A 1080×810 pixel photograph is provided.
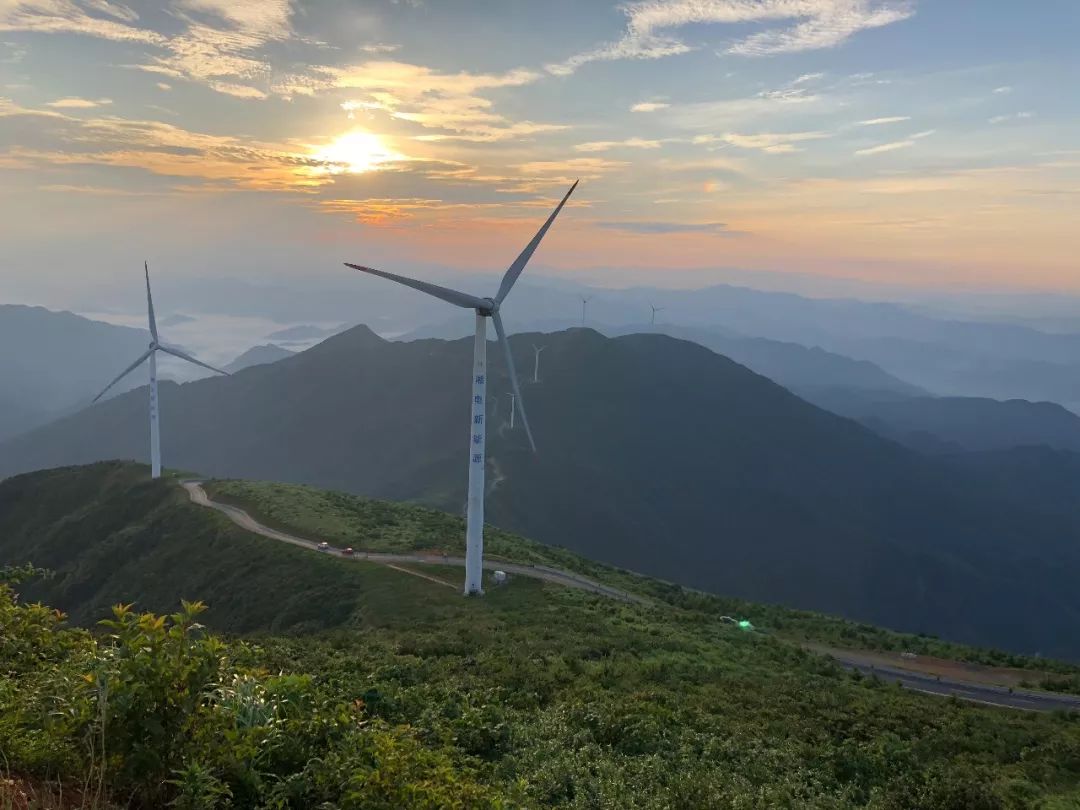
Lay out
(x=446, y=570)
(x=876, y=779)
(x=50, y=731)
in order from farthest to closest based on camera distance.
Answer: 1. (x=446, y=570)
2. (x=876, y=779)
3. (x=50, y=731)

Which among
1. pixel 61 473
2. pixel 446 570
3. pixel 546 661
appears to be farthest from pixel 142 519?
pixel 546 661

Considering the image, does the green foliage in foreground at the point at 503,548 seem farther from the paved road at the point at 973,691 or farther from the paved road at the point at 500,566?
the paved road at the point at 973,691

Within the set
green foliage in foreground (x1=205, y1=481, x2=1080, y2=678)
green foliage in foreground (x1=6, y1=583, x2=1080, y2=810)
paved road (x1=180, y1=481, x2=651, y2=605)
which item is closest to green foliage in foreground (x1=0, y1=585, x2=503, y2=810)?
green foliage in foreground (x1=6, y1=583, x2=1080, y2=810)

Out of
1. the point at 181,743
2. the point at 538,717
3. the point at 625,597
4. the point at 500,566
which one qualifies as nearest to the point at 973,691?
the point at 625,597

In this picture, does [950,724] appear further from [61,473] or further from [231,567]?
[61,473]

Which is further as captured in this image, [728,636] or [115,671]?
[728,636]

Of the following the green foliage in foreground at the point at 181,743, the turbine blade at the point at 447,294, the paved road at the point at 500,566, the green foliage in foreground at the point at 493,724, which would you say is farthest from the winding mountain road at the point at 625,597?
the green foliage in foreground at the point at 181,743

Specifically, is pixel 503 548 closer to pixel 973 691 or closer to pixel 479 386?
pixel 479 386
